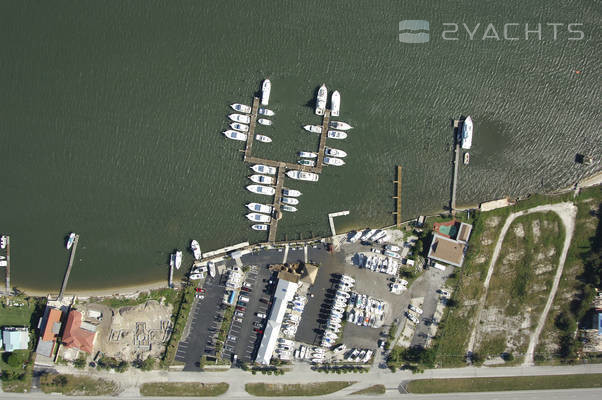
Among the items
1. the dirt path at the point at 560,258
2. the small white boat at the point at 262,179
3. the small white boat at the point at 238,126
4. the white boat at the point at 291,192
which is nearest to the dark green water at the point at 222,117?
the small white boat at the point at 238,126

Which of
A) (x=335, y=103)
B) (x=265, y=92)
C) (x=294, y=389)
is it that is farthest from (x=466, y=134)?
(x=294, y=389)

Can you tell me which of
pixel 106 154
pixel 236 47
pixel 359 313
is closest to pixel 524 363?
pixel 359 313

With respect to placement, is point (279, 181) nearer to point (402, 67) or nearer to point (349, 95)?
point (349, 95)

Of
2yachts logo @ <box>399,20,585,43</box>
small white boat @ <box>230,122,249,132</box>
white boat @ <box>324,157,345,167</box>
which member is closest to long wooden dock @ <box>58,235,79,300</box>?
small white boat @ <box>230,122,249,132</box>

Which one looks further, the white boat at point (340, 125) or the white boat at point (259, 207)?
the white boat at point (340, 125)

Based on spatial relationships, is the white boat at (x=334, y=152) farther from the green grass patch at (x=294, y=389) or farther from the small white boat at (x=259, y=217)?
the green grass patch at (x=294, y=389)

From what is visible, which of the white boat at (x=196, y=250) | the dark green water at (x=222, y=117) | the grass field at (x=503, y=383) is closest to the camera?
the grass field at (x=503, y=383)

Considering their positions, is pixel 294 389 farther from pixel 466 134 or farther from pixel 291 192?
pixel 466 134
